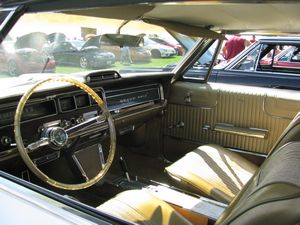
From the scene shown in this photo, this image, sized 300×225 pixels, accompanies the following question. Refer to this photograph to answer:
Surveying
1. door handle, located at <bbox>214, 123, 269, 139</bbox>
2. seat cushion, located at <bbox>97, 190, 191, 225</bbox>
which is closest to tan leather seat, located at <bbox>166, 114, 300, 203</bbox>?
door handle, located at <bbox>214, 123, 269, 139</bbox>

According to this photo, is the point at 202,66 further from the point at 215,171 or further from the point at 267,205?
the point at 267,205

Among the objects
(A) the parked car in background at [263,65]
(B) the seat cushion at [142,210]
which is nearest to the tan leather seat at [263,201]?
(B) the seat cushion at [142,210]

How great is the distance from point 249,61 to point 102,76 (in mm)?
2874

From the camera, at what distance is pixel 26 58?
7.49 feet

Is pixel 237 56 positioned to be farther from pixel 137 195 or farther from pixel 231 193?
pixel 137 195

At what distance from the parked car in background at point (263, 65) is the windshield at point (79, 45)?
6.06 ft

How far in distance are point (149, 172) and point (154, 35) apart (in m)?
1.26

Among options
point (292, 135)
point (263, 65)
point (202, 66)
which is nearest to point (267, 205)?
point (292, 135)

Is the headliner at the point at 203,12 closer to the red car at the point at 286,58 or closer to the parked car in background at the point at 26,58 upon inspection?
the parked car in background at the point at 26,58

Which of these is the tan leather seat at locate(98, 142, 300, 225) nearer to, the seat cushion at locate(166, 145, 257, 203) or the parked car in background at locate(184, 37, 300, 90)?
the seat cushion at locate(166, 145, 257, 203)

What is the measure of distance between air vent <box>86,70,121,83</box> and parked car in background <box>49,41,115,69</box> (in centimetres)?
5

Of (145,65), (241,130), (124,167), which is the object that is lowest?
(124,167)

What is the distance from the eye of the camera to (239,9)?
184cm

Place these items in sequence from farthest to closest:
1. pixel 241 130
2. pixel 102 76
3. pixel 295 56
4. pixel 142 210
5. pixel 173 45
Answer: pixel 295 56
pixel 173 45
pixel 241 130
pixel 102 76
pixel 142 210
